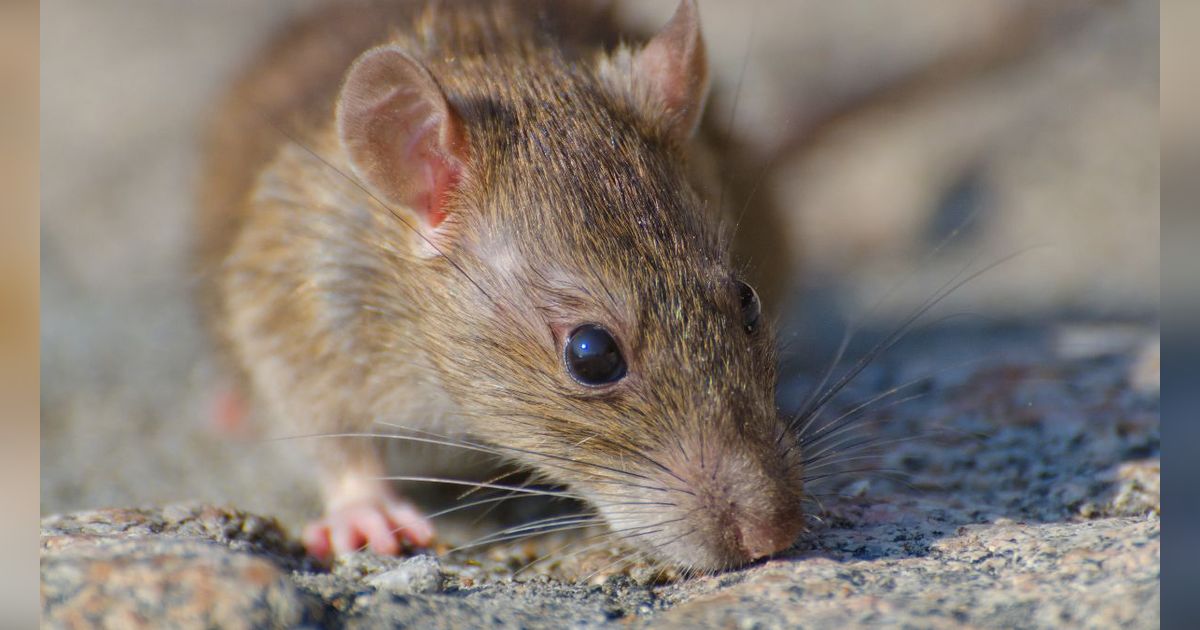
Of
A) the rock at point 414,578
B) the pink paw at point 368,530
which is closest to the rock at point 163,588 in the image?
the rock at point 414,578

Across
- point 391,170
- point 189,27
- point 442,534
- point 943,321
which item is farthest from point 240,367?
point 189,27

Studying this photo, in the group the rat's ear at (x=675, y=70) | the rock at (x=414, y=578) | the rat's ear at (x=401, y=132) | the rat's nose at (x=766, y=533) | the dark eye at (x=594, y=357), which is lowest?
the rock at (x=414, y=578)

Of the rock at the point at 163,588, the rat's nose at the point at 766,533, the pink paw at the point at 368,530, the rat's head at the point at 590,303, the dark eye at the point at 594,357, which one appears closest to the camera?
the rock at the point at 163,588

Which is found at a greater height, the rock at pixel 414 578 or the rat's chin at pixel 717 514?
the rat's chin at pixel 717 514

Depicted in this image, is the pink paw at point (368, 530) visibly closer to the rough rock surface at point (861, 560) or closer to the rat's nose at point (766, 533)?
the rough rock surface at point (861, 560)

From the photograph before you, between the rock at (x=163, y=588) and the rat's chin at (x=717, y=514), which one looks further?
the rat's chin at (x=717, y=514)

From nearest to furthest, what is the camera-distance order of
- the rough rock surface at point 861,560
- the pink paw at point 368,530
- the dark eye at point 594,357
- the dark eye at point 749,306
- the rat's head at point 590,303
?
the rough rock surface at point 861,560
the rat's head at point 590,303
the dark eye at point 594,357
the dark eye at point 749,306
the pink paw at point 368,530
